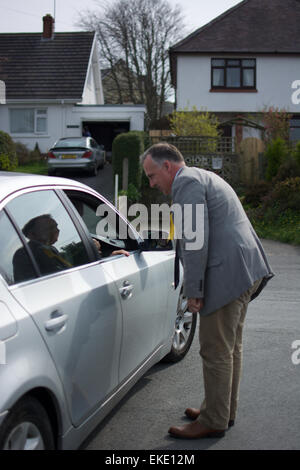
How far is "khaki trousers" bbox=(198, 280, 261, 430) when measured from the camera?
3537 millimetres

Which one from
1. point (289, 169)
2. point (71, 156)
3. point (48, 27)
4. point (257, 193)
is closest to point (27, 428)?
point (289, 169)

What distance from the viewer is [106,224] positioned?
14.6 feet

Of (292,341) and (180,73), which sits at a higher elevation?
(180,73)

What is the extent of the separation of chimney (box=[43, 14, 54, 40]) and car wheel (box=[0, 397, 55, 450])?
34976 millimetres

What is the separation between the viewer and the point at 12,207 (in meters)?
2.88

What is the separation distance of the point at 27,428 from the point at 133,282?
59.4 inches

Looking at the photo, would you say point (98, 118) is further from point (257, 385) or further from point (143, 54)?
point (257, 385)

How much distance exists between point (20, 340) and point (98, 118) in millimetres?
29498

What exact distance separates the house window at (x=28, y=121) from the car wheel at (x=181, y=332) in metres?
27.7

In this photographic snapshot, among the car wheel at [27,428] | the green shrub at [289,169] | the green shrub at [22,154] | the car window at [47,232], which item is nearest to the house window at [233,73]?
the green shrub at [22,154]

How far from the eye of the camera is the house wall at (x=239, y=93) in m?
31.1
